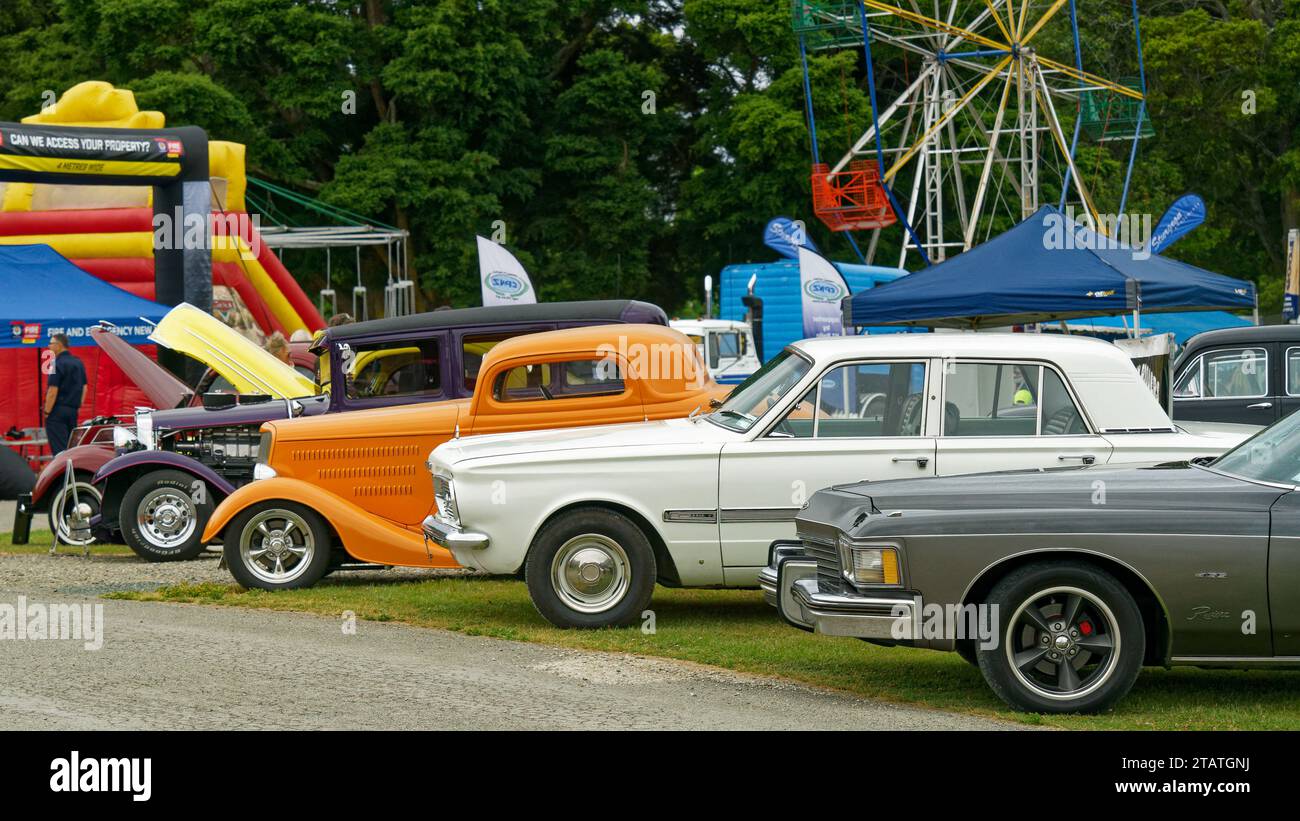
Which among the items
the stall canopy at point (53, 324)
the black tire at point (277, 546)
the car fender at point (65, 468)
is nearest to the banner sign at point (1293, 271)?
the stall canopy at point (53, 324)

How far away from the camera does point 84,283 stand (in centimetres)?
2386

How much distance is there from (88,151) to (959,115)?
25.4 m

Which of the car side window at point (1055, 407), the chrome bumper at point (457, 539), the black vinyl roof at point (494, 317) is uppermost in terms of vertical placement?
the black vinyl roof at point (494, 317)

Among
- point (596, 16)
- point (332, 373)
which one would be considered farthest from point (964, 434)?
point (596, 16)

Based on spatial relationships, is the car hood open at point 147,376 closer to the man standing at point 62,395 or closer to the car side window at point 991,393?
the man standing at point 62,395

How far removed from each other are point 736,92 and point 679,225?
157 inches

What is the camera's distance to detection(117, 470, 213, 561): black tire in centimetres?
1336

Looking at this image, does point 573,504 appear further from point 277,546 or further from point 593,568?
point 277,546

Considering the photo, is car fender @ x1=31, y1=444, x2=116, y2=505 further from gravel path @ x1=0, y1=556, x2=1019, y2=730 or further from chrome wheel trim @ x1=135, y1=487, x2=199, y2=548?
gravel path @ x1=0, y1=556, x2=1019, y2=730

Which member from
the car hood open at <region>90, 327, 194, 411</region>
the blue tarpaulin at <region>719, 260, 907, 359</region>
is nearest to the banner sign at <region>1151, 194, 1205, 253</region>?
the blue tarpaulin at <region>719, 260, 907, 359</region>

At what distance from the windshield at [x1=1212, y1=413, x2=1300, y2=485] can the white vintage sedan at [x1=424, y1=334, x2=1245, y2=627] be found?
1.45 meters

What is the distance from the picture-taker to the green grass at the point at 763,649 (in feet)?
23.2

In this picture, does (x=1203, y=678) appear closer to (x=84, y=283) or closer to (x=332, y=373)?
(x=332, y=373)

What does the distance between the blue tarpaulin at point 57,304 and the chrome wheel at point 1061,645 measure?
17109mm
